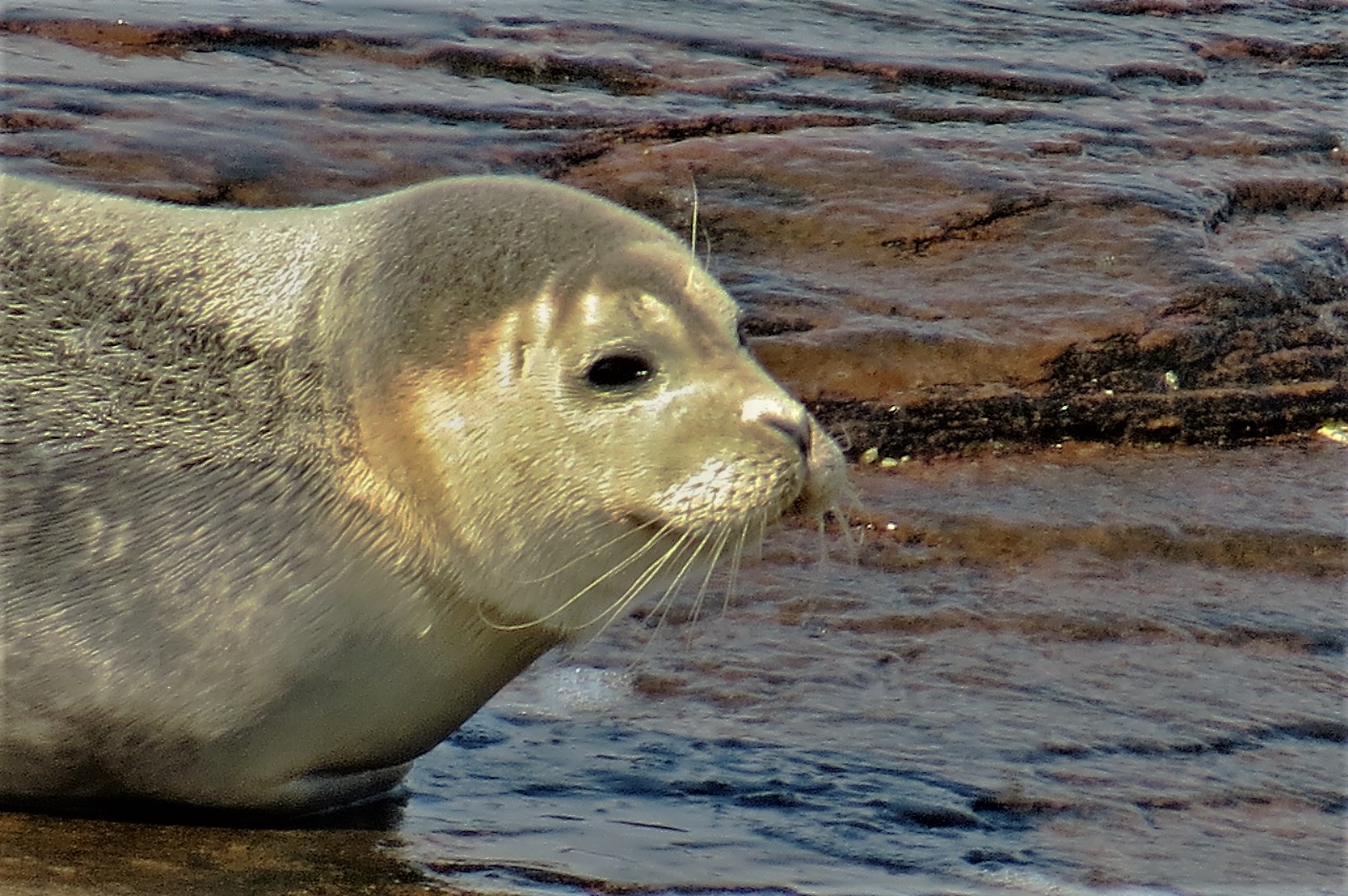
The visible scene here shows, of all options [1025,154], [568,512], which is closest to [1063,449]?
[1025,154]

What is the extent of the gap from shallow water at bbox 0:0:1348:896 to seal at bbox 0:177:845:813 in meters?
0.27

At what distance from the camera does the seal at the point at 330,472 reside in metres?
4.07

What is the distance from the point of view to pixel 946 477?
7.21m

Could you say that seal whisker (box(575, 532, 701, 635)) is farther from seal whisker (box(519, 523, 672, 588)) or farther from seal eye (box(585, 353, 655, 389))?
seal eye (box(585, 353, 655, 389))

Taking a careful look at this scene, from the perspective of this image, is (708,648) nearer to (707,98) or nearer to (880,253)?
(880,253)

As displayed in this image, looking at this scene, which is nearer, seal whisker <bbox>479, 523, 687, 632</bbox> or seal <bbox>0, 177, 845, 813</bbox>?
seal <bbox>0, 177, 845, 813</bbox>

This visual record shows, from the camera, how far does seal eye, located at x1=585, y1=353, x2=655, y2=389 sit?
418 cm

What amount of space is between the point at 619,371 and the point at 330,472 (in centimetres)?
59

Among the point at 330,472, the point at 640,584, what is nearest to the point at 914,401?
the point at 640,584

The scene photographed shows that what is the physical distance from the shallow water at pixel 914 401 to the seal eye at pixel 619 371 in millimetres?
755

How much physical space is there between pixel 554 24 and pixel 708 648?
531 centimetres

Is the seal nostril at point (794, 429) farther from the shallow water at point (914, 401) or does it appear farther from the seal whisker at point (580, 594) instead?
the shallow water at point (914, 401)

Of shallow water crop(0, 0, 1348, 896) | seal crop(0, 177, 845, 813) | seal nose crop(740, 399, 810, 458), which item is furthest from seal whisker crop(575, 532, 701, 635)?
shallow water crop(0, 0, 1348, 896)

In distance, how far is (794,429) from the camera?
4145 mm
